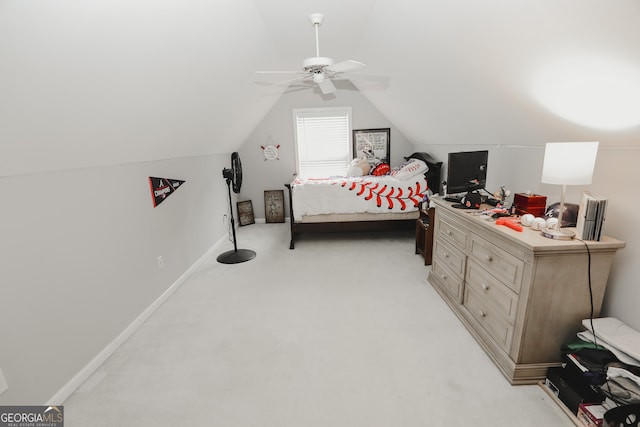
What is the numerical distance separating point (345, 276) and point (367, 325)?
888mm

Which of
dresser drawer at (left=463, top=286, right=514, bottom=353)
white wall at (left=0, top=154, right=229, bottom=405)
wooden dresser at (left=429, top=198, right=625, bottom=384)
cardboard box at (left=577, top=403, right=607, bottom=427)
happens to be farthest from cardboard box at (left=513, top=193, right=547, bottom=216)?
white wall at (left=0, top=154, right=229, bottom=405)

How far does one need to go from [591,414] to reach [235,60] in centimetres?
340

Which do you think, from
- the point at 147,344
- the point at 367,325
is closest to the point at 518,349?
the point at 367,325

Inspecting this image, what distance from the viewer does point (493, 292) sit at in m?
1.95

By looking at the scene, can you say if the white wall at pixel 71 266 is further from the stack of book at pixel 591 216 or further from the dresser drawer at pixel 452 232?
the stack of book at pixel 591 216

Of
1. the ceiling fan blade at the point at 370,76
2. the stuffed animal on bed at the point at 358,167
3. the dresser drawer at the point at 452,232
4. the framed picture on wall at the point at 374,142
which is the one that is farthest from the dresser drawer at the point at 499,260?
the framed picture on wall at the point at 374,142

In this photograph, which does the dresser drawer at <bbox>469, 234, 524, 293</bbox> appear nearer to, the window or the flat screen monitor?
the flat screen monitor

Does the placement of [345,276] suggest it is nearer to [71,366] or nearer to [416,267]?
[416,267]

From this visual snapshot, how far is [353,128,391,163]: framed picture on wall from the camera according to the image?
5305 mm

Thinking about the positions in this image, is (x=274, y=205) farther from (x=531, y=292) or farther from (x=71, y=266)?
(x=531, y=292)

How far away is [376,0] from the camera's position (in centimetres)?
224

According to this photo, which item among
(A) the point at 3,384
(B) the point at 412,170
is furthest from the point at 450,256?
(A) the point at 3,384

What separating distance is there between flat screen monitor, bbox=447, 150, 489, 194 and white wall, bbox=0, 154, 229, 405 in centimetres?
272

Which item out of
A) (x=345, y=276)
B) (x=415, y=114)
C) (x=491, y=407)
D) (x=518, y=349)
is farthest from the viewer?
(x=415, y=114)
